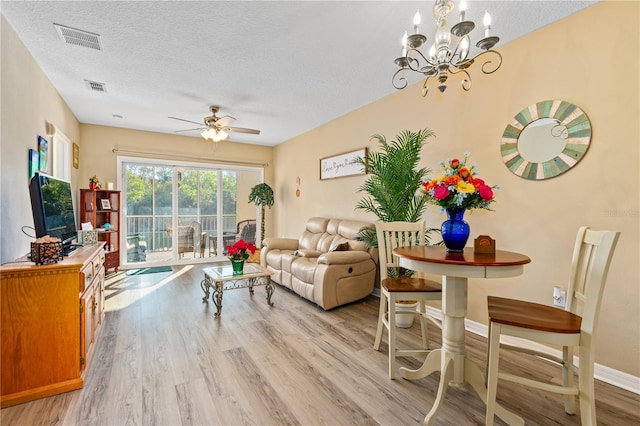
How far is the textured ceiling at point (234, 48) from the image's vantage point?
2137 millimetres

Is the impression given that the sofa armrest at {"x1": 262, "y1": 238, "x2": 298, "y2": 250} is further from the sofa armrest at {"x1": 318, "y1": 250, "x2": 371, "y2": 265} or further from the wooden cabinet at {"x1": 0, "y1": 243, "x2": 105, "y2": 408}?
the wooden cabinet at {"x1": 0, "y1": 243, "x2": 105, "y2": 408}

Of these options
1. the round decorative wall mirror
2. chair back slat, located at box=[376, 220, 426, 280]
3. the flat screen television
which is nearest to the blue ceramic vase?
chair back slat, located at box=[376, 220, 426, 280]

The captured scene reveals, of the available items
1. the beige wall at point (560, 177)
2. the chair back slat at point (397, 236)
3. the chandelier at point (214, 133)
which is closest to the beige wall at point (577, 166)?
the beige wall at point (560, 177)

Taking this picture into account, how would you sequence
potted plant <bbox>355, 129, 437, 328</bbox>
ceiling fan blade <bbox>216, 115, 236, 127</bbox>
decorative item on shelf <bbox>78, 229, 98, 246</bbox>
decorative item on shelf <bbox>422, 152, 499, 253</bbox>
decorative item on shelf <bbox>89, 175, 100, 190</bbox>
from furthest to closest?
decorative item on shelf <bbox>89, 175, 100, 190</bbox>
ceiling fan blade <bbox>216, 115, 236, 127</bbox>
potted plant <bbox>355, 129, 437, 328</bbox>
decorative item on shelf <bbox>78, 229, 98, 246</bbox>
decorative item on shelf <bbox>422, 152, 499, 253</bbox>

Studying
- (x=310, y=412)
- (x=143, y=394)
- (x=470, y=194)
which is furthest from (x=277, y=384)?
(x=470, y=194)

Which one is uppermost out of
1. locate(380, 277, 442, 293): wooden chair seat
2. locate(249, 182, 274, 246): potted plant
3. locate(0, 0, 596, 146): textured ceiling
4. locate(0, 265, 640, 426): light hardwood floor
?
locate(0, 0, 596, 146): textured ceiling

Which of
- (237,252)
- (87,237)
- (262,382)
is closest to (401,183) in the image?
(237,252)

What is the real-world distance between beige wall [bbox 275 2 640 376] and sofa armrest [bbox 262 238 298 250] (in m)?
2.36

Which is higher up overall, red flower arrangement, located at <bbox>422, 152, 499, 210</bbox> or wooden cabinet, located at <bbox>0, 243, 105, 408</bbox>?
red flower arrangement, located at <bbox>422, 152, 499, 210</bbox>

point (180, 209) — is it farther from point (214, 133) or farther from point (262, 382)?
point (262, 382)

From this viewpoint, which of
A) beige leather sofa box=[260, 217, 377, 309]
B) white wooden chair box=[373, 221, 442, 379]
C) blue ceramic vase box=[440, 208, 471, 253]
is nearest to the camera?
blue ceramic vase box=[440, 208, 471, 253]

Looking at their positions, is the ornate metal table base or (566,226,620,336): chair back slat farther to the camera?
the ornate metal table base

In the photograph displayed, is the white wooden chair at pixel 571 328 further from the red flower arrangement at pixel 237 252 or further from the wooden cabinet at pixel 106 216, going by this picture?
the wooden cabinet at pixel 106 216

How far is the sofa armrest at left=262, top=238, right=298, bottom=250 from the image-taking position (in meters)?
4.69
